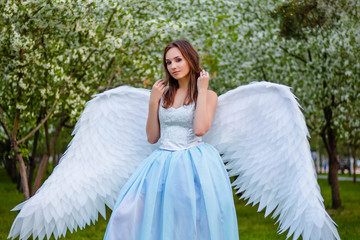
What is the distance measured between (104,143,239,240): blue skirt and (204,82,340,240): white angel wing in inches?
16.0

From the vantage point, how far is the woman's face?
4004mm

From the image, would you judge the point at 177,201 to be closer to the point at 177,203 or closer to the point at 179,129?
the point at 177,203

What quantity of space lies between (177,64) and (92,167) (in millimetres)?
1248

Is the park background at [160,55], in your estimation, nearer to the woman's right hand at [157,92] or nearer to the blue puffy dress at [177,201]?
the woman's right hand at [157,92]

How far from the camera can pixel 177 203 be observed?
362 cm

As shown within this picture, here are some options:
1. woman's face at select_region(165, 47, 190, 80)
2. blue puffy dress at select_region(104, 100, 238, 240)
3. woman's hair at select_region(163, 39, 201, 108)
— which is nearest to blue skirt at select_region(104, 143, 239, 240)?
blue puffy dress at select_region(104, 100, 238, 240)

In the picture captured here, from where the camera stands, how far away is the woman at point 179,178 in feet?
11.6

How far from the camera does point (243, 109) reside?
429cm

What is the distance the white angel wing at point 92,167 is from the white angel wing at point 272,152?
76cm

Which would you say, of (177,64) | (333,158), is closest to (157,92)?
(177,64)

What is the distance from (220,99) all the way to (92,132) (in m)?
1.26

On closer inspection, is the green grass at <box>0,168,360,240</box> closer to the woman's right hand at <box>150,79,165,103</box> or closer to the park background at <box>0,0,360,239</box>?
the park background at <box>0,0,360,239</box>

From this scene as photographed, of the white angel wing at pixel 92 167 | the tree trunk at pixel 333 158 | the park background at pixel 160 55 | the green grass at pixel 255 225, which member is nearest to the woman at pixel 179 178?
the white angel wing at pixel 92 167

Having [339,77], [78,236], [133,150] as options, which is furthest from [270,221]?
Answer: [133,150]
